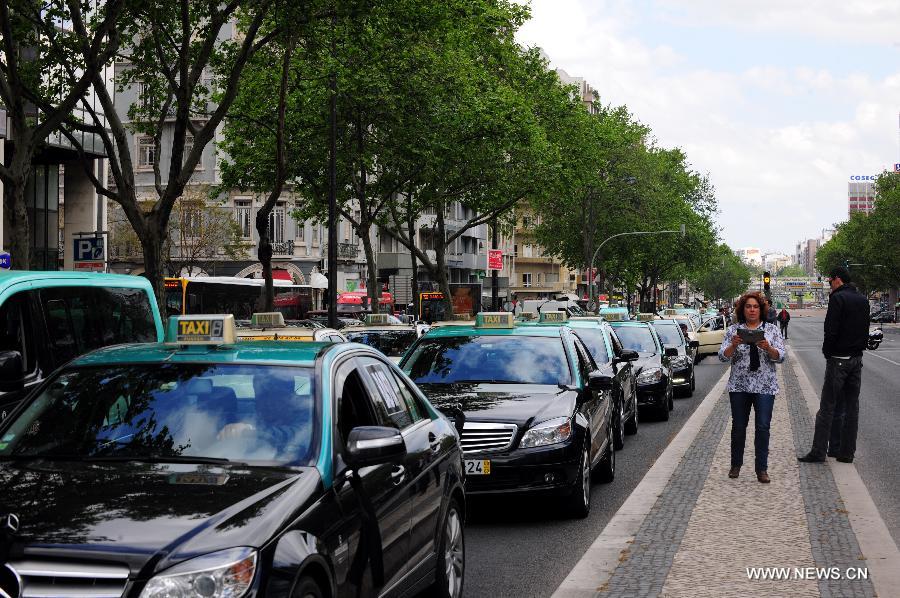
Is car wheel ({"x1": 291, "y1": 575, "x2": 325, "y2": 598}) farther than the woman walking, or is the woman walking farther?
the woman walking

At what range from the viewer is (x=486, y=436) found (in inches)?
378

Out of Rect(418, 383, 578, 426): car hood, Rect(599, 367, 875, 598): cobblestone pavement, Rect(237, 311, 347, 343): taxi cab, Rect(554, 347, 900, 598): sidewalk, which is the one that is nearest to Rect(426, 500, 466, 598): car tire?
Rect(554, 347, 900, 598): sidewalk

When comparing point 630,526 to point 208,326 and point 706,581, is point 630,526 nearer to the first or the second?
point 706,581

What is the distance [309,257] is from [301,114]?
105 ft

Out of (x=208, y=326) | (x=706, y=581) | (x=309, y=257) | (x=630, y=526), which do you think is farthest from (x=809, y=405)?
(x=309, y=257)

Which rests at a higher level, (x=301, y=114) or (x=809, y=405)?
(x=301, y=114)

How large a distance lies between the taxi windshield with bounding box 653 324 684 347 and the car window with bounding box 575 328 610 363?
9806 mm

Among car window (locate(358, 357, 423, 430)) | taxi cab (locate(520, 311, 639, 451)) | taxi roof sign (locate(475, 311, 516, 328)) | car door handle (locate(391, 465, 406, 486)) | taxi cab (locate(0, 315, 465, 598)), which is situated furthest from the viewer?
taxi cab (locate(520, 311, 639, 451))

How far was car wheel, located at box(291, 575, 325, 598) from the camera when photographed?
14.3 ft

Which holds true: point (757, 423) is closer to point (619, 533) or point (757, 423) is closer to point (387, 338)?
point (619, 533)

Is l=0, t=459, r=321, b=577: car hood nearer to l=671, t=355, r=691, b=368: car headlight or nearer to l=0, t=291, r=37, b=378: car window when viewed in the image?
l=0, t=291, r=37, b=378: car window

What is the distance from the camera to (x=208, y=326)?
19.9 feet

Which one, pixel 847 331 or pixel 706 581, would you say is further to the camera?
pixel 847 331

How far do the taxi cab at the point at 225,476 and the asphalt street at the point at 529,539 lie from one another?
0.85 m
